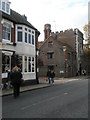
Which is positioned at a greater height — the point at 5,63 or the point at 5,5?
the point at 5,5

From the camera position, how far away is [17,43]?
23609 millimetres

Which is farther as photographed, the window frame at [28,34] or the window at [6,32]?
the window frame at [28,34]

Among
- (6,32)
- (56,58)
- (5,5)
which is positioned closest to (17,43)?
(6,32)

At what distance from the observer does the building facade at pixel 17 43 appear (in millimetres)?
21434

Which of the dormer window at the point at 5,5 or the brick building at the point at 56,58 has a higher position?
the dormer window at the point at 5,5

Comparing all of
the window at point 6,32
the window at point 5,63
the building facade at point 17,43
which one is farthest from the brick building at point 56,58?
the window at point 5,63

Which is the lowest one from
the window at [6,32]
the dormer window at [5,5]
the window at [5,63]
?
the window at [5,63]

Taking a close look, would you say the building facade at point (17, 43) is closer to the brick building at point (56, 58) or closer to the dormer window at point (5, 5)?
the dormer window at point (5, 5)

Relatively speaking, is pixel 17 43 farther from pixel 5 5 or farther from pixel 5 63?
pixel 5 5

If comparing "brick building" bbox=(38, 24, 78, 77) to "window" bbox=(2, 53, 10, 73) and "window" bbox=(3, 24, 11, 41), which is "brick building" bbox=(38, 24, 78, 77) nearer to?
"window" bbox=(3, 24, 11, 41)

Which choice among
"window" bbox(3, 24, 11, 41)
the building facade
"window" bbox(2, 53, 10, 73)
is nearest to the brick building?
the building facade

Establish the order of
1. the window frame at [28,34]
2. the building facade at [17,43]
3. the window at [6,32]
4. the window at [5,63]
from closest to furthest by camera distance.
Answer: the window at [5,63] < the building facade at [17,43] < the window at [6,32] < the window frame at [28,34]

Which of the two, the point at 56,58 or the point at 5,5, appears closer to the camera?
the point at 5,5

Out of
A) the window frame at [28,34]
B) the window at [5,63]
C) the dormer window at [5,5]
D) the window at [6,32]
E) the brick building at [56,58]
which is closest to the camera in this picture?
the window at [5,63]
